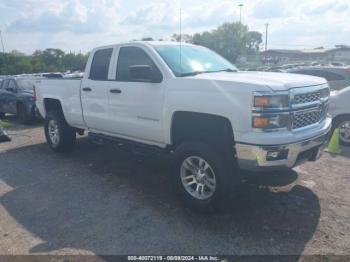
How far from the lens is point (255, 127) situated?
12.2ft

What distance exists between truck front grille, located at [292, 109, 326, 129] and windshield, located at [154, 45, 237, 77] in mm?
1500

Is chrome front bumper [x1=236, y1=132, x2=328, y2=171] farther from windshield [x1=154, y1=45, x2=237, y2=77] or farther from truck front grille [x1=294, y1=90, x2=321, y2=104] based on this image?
windshield [x1=154, y1=45, x2=237, y2=77]

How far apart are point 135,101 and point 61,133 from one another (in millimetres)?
2691

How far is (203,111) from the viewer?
4.09m

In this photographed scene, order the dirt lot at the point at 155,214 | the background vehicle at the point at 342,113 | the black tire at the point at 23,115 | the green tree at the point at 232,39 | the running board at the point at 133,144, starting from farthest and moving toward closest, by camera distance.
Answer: the green tree at the point at 232,39 → the black tire at the point at 23,115 → the background vehicle at the point at 342,113 → the running board at the point at 133,144 → the dirt lot at the point at 155,214

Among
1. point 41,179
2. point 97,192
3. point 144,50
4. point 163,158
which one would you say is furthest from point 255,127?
point 41,179

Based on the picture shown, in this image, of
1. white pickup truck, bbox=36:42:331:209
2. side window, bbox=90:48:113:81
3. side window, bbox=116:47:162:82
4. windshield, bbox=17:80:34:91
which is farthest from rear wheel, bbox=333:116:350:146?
windshield, bbox=17:80:34:91

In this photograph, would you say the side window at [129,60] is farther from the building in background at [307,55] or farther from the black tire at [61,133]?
the building in background at [307,55]

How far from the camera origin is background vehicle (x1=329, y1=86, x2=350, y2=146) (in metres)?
7.33

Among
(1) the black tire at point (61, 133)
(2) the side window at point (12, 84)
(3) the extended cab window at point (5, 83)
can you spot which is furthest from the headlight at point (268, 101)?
(3) the extended cab window at point (5, 83)

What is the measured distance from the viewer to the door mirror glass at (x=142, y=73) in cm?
450

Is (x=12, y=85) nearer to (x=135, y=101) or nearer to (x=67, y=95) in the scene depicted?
(x=67, y=95)

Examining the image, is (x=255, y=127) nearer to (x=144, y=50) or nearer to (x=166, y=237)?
(x=166, y=237)

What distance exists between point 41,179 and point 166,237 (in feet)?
9.70
